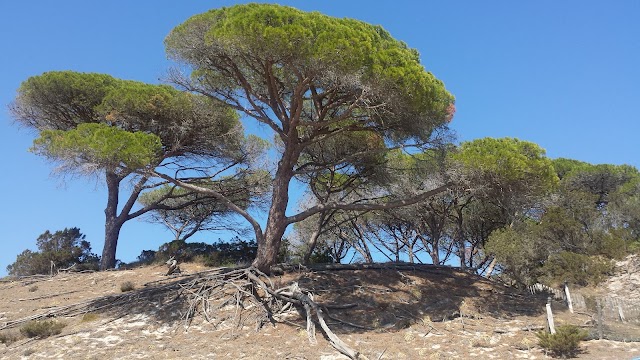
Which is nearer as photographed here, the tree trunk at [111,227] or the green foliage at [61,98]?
the green foliage at [61,98]

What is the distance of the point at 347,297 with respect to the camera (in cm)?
1299

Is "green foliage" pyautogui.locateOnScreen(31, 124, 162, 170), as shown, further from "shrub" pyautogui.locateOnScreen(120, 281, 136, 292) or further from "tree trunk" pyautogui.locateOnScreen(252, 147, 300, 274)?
"shrub" pyautogui.locateOnScreen(120, 281, 136, 292)

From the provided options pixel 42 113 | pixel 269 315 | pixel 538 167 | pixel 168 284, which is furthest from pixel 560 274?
pixel 42 113

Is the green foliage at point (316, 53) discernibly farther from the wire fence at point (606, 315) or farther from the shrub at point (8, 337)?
the shrub at point (8, 337)

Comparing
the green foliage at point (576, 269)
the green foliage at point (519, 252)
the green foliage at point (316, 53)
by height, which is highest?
the green foliage at point (316, 53)

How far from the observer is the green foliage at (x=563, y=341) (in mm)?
9383

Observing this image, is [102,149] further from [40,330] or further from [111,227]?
[111,227]

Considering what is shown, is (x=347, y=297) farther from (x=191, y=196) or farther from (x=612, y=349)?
(x=191, y=196)

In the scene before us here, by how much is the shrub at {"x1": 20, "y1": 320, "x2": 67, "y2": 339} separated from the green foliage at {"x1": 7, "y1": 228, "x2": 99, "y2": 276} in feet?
27.2

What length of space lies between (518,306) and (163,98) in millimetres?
11825

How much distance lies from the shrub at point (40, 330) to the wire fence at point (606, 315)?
10656mm

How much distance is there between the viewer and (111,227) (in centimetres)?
1864

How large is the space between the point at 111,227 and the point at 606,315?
1532 cm

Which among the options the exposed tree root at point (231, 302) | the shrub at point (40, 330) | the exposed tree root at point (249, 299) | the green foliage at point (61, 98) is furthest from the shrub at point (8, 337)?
the green foliage at point (61, 98)
